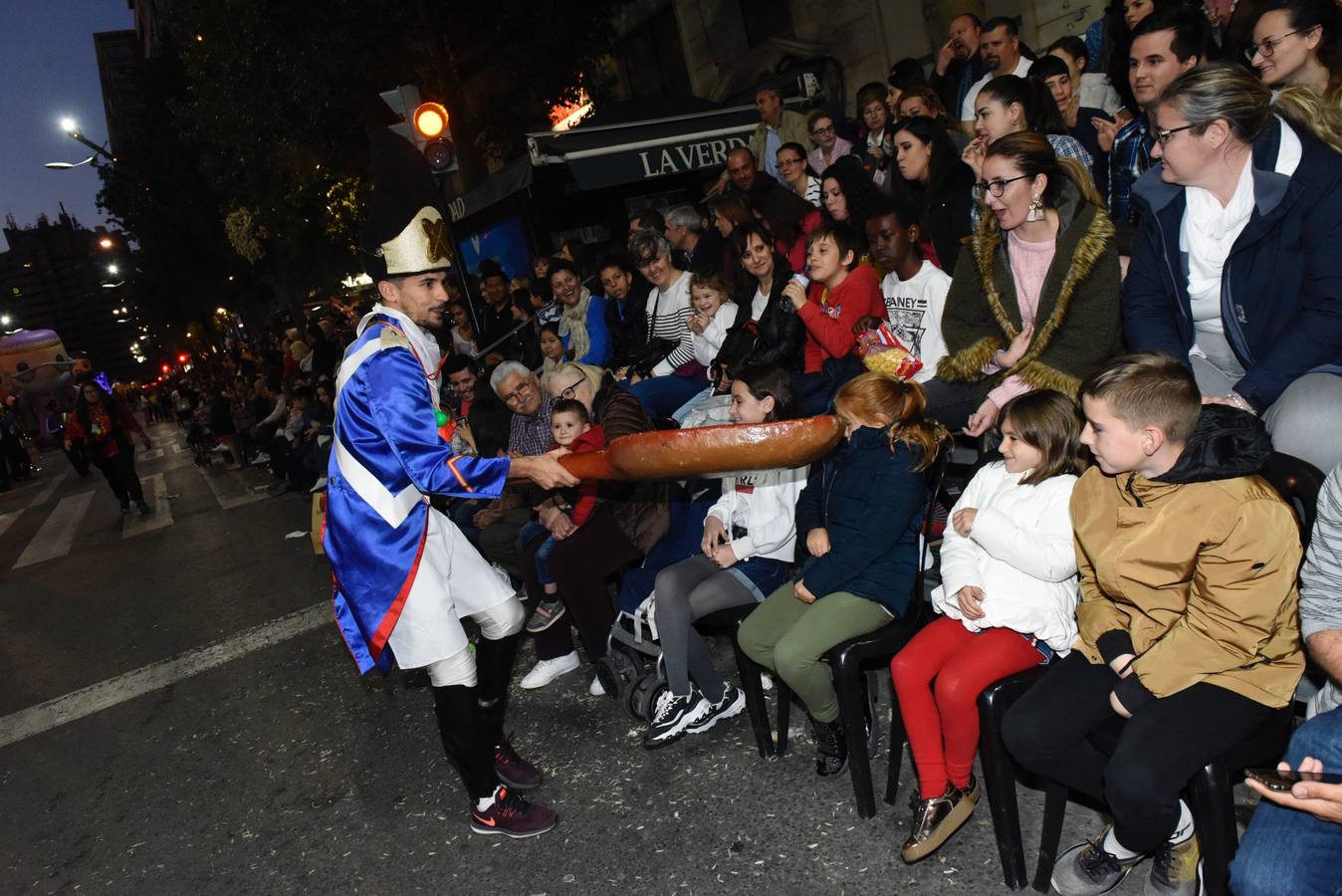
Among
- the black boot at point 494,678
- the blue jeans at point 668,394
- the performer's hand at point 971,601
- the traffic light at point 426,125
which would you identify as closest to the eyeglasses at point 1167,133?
the performer's hand at point 971,601

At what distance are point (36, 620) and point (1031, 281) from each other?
9.47m

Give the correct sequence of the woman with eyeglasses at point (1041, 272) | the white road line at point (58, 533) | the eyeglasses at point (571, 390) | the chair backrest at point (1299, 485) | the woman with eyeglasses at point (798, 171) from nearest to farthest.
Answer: the chair backrest at point (1299, 485) → the woman with eyeglasses at point (1041, 272) → the eyeglasses at point (571, 390) → the woman with eyeglasses at point (798, 171) → the white road line at point (58, 533)

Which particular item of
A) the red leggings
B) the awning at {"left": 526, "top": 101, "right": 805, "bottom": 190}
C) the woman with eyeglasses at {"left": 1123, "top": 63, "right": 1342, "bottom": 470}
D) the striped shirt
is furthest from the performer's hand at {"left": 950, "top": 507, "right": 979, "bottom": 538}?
the awning at {"left": 526, "top": 101, "right": 805, "bottom": 190}

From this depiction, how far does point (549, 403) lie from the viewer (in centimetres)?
541

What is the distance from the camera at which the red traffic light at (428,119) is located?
27.6 feet

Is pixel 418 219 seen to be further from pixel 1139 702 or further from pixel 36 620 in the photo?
pixel 36 620

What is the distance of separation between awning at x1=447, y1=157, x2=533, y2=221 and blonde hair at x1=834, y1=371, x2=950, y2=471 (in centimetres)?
989

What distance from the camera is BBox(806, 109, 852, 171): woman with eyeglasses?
25.2 ft

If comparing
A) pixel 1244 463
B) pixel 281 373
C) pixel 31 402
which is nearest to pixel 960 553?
pixel 1244 463

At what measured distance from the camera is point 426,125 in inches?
332

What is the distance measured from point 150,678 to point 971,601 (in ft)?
19.4

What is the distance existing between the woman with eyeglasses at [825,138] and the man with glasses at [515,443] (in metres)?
3.84

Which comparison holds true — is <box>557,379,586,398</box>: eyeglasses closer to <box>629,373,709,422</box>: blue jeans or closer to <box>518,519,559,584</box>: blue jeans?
<box>518,519,559,584</box>: blue jeans

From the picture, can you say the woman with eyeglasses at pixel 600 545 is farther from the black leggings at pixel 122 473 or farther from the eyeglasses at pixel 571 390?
the black leggings at pixel 122 473
